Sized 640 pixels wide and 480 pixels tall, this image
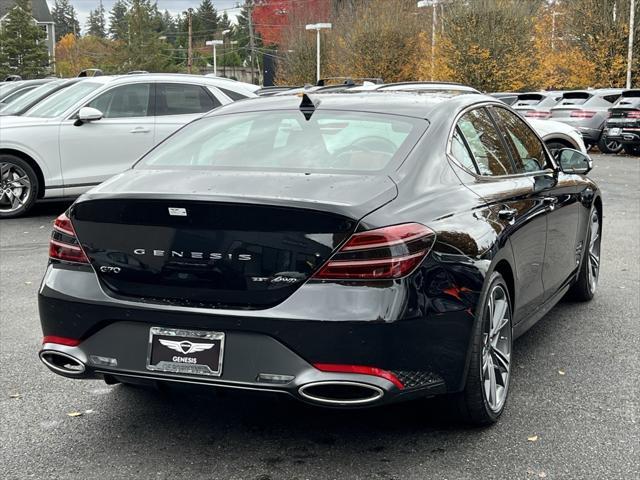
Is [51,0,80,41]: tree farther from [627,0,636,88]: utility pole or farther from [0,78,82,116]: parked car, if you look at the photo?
[0,78,82,116]: parked car

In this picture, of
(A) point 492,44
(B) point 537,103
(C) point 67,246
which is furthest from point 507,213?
(A) point 492,44

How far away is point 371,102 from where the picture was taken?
4613mm

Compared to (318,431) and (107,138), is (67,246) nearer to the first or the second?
(318,431)

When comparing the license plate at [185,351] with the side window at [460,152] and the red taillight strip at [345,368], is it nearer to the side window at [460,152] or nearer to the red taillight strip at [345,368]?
the red taillight strip at [345,368]

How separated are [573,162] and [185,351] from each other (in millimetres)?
3177

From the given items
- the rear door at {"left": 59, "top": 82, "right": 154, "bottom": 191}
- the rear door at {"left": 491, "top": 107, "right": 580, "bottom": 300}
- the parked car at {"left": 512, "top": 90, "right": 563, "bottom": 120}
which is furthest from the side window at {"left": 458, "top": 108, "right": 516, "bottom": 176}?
the parked car at {"left": 512, "top": 90, "right": 563, "bottom": 120}

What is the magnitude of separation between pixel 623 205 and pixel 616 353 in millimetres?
8026

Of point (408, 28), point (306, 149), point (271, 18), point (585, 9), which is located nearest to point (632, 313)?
point (306, 149)

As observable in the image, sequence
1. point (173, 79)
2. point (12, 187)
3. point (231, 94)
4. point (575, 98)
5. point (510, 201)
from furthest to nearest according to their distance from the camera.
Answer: point (575, 98) → point (231, 94) → point (173, 79) → point (12, 187) → point (510, 201)

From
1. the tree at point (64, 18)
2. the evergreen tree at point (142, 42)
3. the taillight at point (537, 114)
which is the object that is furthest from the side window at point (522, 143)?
the tree at point (64, 18)

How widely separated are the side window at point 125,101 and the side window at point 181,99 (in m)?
0.18

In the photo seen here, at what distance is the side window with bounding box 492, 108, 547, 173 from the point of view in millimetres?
5141

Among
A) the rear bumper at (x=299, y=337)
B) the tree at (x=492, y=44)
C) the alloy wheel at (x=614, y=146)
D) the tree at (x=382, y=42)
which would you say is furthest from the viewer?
the tree at (x=382, y=42)

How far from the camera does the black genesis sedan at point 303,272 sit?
3.43 meters
